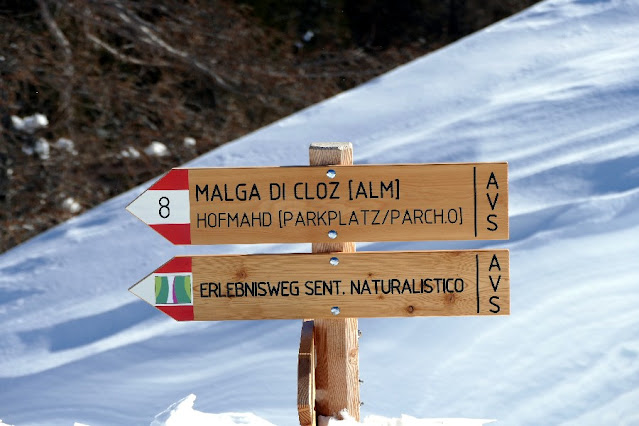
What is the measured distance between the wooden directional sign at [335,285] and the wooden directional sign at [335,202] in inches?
1.9

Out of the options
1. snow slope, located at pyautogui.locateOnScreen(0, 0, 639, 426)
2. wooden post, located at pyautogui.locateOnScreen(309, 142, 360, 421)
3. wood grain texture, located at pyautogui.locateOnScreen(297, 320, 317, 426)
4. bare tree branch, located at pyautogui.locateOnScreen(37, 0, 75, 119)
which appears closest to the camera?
wood grain texture, located at pyautogui.locateOnScreen(297, 320, 317, 426)

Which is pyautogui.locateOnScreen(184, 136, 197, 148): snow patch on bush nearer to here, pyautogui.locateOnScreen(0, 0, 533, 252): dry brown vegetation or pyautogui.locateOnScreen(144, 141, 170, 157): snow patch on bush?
pyautogui.locateOnScreen(0, 0, 533, 252): dry brown vegetation

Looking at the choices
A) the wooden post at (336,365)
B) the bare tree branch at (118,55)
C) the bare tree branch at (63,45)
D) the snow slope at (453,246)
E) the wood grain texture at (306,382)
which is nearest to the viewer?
the wood grain texture at (306,382)

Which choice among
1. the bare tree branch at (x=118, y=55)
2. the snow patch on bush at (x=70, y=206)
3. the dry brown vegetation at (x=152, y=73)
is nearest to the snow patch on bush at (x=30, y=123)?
the dry brown vegetation at (x=152, y=73)

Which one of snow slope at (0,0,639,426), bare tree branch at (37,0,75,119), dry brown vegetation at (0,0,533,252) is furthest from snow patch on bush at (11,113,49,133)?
snow slope at (0,0,639,426)

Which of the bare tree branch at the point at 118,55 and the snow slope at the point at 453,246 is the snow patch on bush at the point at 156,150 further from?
the snow slope at the point at 453,246

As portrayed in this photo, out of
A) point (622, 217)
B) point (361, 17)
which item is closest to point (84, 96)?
point (361, 17)

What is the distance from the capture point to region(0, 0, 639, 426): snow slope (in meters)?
2.63

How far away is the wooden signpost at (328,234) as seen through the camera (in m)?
1.95

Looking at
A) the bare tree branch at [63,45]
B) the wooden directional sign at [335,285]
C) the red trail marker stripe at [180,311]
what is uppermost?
the bare tree branch at [63,45]

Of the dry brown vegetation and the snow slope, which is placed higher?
the dry brown vegetation

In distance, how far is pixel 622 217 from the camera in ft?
10.2

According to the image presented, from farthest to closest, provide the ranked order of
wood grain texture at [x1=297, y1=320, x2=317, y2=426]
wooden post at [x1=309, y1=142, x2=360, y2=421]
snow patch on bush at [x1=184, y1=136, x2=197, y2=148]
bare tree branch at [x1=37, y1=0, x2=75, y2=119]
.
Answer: snow patch on bush at [x1=184, y1=136, x2=197, y2=148] → bare tree branch at [x1=37, y1=0, x2=75, y2=119] → wooden post at [x1=309, y1=142, x2=360, y2=421] → wood grain texture at [x1=297, y1=320, x2=317, y2=426]

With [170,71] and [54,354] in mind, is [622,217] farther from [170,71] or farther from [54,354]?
[170,71]
